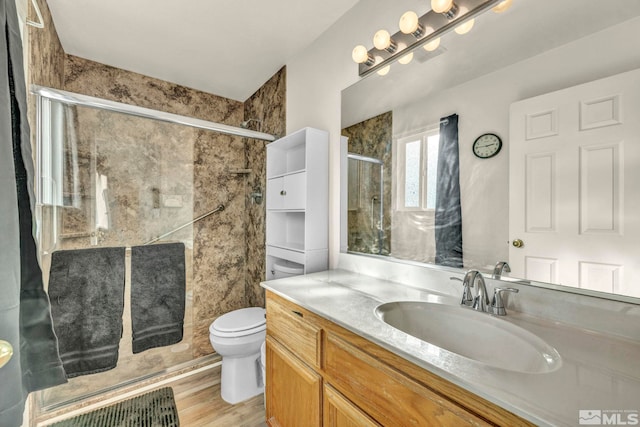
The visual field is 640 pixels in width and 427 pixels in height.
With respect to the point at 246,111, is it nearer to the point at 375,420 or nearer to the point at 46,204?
the point at 46,204

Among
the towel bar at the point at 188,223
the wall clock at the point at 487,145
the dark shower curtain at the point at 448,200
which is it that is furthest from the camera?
the towel bar at the point at 188,223

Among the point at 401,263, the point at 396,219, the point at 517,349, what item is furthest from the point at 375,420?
the point at 396,219

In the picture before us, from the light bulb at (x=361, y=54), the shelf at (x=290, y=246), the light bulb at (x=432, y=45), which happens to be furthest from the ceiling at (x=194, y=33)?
the shelf at (x=290, y=246)

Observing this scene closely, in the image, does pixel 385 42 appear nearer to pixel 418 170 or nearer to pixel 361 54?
pixel 361 54

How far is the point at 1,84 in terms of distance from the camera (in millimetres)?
591

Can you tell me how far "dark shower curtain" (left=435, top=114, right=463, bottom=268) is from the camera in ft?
3.76

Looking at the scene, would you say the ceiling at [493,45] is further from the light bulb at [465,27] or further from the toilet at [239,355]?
the toilet at [239,355]

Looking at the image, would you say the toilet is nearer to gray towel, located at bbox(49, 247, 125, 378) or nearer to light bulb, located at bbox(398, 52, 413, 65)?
gray towel, located at bbox(49, 247, 125, 378)

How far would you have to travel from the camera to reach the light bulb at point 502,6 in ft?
3.27

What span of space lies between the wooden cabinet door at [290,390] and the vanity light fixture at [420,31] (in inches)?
59.7

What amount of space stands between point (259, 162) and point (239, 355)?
160 cm

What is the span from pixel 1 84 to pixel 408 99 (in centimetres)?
140

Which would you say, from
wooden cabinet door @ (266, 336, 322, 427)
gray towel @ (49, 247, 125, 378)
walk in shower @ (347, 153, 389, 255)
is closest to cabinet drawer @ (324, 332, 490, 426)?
wooden cabinet door @ (266, 336, 322, 427)

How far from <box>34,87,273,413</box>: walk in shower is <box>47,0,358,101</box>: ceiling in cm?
53
